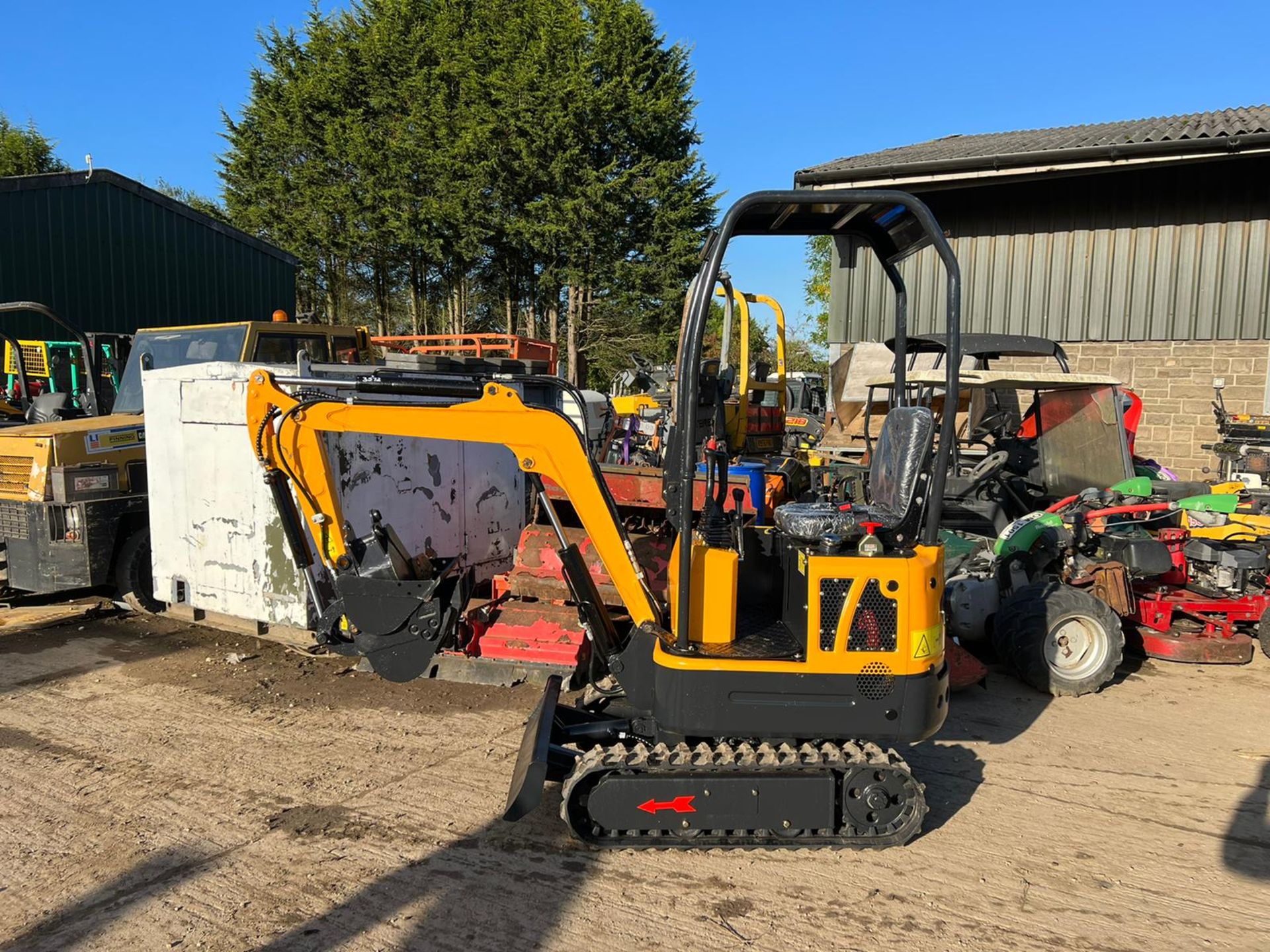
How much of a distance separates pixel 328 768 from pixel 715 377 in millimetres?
2732

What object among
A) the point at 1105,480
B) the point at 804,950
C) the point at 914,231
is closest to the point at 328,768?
the point at 804,950

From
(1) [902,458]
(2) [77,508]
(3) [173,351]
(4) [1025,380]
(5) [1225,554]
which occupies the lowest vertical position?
(5) [1225,554]

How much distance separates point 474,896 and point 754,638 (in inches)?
59.3

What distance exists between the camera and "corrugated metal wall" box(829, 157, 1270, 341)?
434 inches

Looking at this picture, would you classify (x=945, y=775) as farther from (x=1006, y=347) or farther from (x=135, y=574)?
(x=1006, y=347)

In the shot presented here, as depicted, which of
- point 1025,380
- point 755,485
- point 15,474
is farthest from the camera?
point 1025,380

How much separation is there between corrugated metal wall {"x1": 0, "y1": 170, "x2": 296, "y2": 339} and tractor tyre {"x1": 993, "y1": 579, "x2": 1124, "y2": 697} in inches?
673

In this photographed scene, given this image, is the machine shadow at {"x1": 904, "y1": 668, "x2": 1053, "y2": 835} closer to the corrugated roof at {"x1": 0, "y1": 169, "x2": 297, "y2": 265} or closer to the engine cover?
the engine cover

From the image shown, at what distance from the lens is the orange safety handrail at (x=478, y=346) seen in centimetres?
1382

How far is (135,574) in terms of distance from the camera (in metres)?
6.76

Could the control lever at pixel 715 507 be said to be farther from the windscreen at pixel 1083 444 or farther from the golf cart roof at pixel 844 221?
the windscreen at pixel 1083 444

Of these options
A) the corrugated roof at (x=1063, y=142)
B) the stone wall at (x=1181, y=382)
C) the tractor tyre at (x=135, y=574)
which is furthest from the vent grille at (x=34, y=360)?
the stone wall at (x=1181, y=382)

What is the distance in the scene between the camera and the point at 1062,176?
11.2 m

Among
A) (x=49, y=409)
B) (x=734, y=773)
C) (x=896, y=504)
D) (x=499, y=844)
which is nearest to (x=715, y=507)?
(x=896, y=504)
